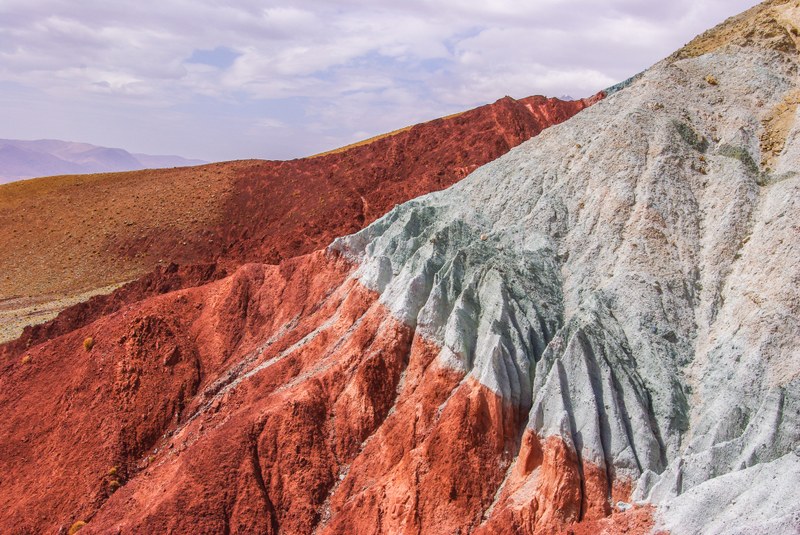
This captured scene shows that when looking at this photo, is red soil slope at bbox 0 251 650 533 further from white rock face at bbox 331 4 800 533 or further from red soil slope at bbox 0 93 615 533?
white rock face at bbox 331 4 800 533

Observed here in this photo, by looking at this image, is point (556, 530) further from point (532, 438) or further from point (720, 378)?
point (720, 378)

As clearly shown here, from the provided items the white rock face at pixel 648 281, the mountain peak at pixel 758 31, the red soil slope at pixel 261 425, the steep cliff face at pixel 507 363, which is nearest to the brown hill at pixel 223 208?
the red soil slope at pixel 261 425

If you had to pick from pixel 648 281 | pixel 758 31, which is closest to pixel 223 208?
pixel 758 31

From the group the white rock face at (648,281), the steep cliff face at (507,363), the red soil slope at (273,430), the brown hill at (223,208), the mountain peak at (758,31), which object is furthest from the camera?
the brown hill at (223,208)

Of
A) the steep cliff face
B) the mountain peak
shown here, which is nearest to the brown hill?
the steep cliff face

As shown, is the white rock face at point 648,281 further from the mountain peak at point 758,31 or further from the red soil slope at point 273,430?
the red soil slope at point 273,430
